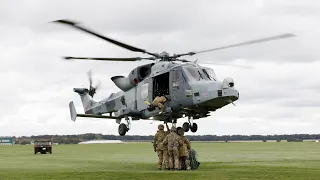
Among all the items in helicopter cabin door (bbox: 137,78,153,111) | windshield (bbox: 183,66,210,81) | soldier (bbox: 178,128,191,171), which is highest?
windshield (bbox: 183,66,210,81)

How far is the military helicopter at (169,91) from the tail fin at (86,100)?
4274 millimetres

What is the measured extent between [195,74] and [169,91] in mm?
1930

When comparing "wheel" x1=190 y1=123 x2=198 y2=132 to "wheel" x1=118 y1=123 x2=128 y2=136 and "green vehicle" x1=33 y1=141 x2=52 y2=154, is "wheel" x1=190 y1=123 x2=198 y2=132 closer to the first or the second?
"wheel" x1=118 y1=123 x2=128 y2=136

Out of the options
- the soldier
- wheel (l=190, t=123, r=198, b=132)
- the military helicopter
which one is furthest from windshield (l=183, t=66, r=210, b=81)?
the soldier

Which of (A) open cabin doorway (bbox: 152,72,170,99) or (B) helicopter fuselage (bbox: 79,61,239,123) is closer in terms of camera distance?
(B) helicopter fuselage (bbox: 79,61,239,123)

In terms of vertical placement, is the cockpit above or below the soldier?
above

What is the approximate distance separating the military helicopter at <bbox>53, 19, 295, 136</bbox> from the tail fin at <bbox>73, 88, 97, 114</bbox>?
4.27 meters

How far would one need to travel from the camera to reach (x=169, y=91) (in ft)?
105

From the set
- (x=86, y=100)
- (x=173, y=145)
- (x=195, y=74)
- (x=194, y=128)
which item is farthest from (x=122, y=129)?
(x=86, y=100)

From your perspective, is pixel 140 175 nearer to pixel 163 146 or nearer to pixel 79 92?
pixel 163 146

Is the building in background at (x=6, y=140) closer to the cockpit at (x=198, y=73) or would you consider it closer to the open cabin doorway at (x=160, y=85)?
the open cabin doorway at (x=160, y=85)

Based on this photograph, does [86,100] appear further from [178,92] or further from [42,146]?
[42,146]

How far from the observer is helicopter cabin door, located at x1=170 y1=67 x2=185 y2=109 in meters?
31.0

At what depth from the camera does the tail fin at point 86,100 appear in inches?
1604
